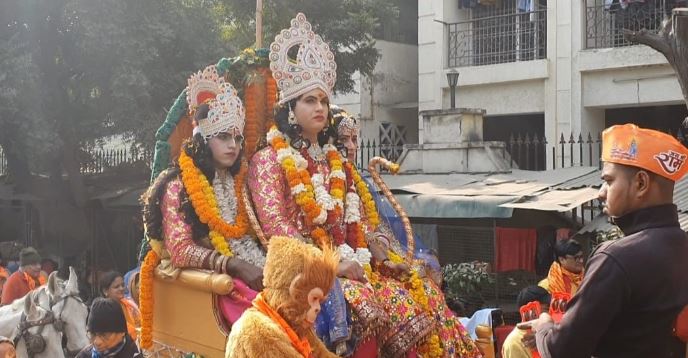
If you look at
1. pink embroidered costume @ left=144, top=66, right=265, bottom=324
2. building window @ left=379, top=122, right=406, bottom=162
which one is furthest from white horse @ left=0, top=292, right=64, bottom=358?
building window @ left=379, top=122, right=406, bottom=162

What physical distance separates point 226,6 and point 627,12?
23.4ft

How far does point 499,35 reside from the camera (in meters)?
17.7

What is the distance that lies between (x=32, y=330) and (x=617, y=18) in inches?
492

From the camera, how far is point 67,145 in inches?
585

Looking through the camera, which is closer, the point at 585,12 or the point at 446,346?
the point at 446,346

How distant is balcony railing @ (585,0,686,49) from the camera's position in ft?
51.6

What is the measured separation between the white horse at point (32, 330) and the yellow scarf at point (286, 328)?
3689 mm

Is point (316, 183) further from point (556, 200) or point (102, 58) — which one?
point (102, 58)

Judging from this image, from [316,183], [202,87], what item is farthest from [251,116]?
[316,183]

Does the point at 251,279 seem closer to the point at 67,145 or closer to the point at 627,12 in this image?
the point at 67,145

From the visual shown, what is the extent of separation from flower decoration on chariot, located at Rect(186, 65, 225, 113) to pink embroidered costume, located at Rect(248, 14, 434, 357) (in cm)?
61

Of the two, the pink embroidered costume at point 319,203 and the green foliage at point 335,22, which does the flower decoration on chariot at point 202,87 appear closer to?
the pink embroidered costume at point 319,203

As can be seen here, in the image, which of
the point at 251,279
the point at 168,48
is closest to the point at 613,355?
the point at 251,279

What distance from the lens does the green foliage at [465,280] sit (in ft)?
37.3
